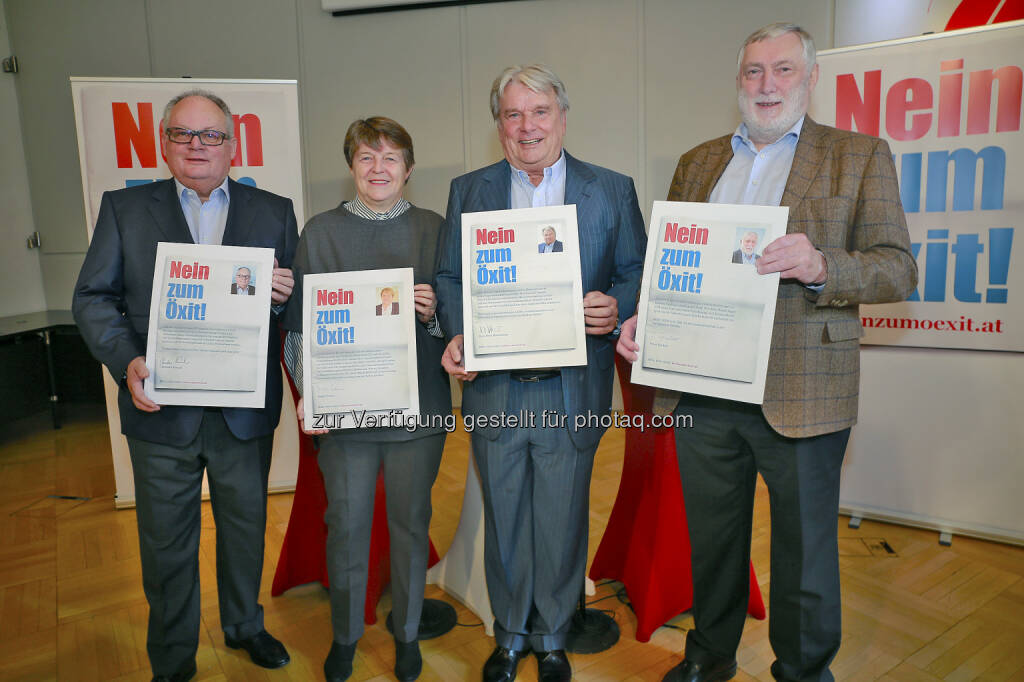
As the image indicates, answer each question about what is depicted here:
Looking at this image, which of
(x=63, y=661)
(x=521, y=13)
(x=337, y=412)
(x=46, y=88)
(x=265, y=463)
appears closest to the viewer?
(x=337, y=412)

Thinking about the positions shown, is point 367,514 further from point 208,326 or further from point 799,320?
point 799,320

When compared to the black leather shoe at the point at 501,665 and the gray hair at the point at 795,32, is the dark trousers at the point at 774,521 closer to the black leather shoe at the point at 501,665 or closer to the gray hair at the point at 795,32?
the black leather shoe at the point at 501,665

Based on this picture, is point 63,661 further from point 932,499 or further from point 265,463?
point 932,499

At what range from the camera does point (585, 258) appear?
191 centimetres

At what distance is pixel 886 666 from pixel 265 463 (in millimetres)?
2118

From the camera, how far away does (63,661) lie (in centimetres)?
231

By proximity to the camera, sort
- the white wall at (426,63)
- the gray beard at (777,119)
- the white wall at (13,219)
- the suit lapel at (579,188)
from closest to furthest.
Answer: the gray beard at (777,119) < the suit lapel at (579,188) < the white wall at (426,63) < the white wall at (13,219)

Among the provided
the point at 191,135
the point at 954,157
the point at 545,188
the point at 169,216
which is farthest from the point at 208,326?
the point at 954,157

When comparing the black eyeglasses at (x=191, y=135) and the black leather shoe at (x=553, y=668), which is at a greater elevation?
the black eyeglasses at (x=191, y=135)

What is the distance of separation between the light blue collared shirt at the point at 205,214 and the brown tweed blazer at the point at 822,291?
63.6 inches

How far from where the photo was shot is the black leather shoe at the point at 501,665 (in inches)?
80.2

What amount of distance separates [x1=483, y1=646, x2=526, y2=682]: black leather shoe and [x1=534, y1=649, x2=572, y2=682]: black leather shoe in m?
0.08

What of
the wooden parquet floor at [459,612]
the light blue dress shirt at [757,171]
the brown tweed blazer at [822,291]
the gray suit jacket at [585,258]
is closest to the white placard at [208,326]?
the gray suit jacket at [585,258]

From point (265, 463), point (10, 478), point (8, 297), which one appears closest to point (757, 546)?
point (265, 463)
